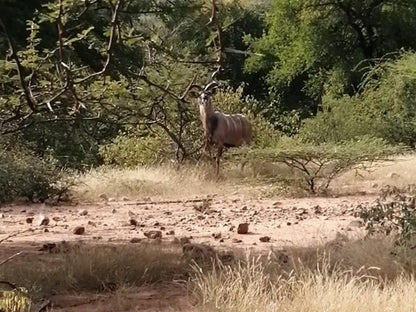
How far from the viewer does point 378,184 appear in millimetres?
16156

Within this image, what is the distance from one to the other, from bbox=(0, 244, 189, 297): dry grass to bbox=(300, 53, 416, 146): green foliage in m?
16.2

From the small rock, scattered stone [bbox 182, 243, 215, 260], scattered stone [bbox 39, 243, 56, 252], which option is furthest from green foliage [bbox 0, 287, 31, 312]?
the small rock

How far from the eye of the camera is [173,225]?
36.4 ft

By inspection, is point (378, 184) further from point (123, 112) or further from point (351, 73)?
point (351, 73)

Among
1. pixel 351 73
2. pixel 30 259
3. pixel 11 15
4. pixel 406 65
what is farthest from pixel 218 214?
pixel 351 73

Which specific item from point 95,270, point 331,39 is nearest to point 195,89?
point 95,270

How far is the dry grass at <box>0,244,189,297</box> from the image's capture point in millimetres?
6629

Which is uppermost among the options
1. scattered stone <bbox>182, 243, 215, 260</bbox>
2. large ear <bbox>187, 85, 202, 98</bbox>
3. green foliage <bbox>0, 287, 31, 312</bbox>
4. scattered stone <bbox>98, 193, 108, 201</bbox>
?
large ear <bbox>187, 85, 202, 98</bbox>

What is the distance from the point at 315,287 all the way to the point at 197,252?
7.51 feet

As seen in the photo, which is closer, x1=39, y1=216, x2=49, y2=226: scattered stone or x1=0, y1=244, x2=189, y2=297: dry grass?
x1=0, y1=244, x2=189, y2=297: dry grass

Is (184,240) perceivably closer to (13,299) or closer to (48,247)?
(48,247)

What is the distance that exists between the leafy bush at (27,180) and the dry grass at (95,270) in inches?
264

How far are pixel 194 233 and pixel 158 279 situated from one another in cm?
318

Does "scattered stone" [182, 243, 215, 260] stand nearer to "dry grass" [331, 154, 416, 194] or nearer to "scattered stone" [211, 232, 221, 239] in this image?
"scattered stone" [211, 232, 221, 239]
